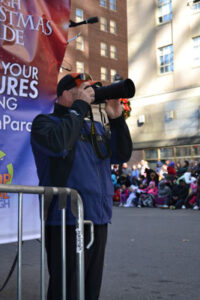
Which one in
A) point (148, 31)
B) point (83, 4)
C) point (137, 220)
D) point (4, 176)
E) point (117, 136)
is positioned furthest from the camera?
point (83, 4)

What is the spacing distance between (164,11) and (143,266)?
71.5 ft

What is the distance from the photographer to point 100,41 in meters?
38.2

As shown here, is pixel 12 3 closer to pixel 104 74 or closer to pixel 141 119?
pixel 141 119

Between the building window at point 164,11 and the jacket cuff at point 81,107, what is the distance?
23.7m

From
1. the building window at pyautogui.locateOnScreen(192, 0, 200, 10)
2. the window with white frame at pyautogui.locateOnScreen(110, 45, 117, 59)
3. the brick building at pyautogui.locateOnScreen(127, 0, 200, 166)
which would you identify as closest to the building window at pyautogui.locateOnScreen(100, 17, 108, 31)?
the window with white frame at pyautogui.locateOnScreen(110, 45, 117, 59)

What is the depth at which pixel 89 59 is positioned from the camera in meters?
37.2

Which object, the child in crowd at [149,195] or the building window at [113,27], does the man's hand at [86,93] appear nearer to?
the child in crowd at [149,195]

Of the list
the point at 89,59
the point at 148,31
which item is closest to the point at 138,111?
the point at 148,31

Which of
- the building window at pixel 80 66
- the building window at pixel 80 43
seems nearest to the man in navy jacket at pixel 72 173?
the building window at pixel 80 66

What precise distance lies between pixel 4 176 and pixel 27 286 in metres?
1.74

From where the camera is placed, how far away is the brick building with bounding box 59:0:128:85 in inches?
1427

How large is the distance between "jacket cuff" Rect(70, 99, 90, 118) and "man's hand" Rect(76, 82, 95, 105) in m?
0.02

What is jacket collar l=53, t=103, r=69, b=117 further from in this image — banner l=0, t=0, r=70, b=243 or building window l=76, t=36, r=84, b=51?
building window l=76, t=36, r=84, b=51

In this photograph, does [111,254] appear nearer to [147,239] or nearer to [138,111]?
[147,239]
